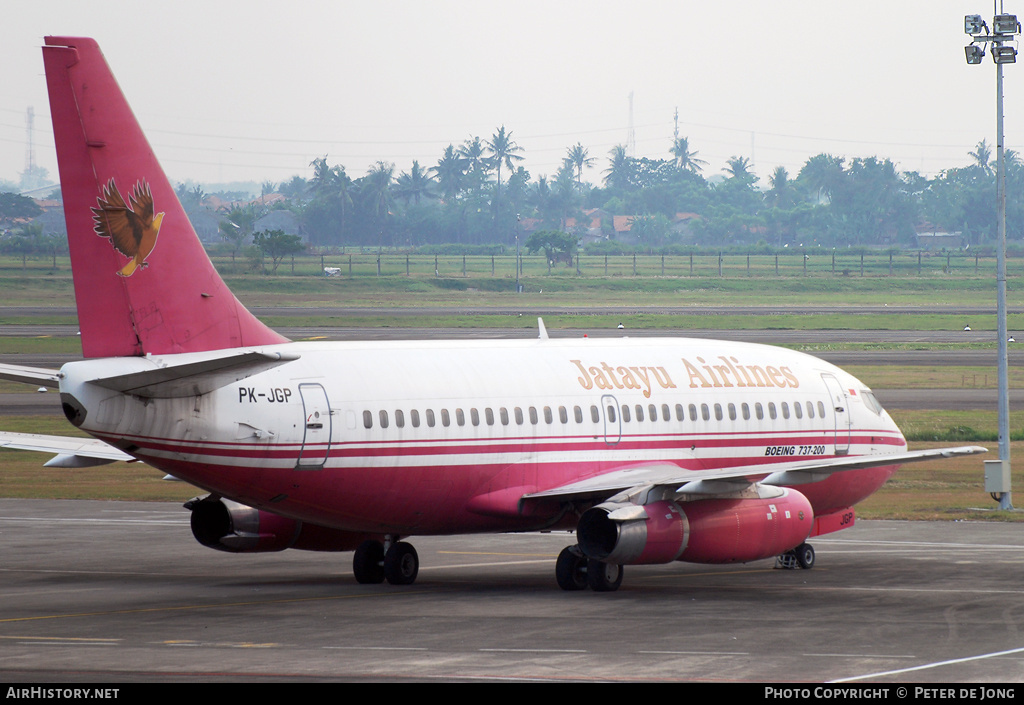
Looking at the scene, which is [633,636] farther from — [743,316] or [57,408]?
[743,316]

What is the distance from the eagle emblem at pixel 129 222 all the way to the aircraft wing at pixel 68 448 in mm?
6580

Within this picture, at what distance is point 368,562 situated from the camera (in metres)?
28.7

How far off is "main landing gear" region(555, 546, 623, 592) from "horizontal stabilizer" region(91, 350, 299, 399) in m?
7.16

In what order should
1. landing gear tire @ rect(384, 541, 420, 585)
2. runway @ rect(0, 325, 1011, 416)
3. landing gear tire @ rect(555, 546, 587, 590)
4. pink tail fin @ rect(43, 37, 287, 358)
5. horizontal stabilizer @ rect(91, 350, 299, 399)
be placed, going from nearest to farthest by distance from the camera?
horizontal stabilizer @ rect(91, 350, 299, 399)
pink tail fin @ rect(43, 37, 287, 358)
landing gear tire @ rect(555, 546, 587, 590)
landing gear tire @ rect(384, 541, 420, 585)
runway @ rect(0, 325, 1011, 416)

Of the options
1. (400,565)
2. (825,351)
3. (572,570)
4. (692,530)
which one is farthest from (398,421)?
(825,351)

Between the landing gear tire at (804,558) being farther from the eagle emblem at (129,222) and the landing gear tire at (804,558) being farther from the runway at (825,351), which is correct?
the runway at (825,351)

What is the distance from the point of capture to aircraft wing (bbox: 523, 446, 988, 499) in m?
25.5

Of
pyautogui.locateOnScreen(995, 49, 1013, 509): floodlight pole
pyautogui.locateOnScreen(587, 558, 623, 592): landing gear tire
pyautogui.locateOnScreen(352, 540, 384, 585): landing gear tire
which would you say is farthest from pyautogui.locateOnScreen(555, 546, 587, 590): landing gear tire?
pyautogui.locateOnScreen(995, 49, 1013, 509): floodlight pole

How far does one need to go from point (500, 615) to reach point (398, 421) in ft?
13.6

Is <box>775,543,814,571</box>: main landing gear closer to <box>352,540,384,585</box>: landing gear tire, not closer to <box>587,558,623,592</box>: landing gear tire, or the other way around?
<box>587,558,623,592</box>: landing gear tire

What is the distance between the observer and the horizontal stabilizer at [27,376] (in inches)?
918

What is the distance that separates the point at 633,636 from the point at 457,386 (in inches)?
280

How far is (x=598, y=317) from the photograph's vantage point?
4589 inches

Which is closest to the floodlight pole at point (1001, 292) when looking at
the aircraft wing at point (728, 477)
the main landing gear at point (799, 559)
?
the main landing gear at point (799, 559)
